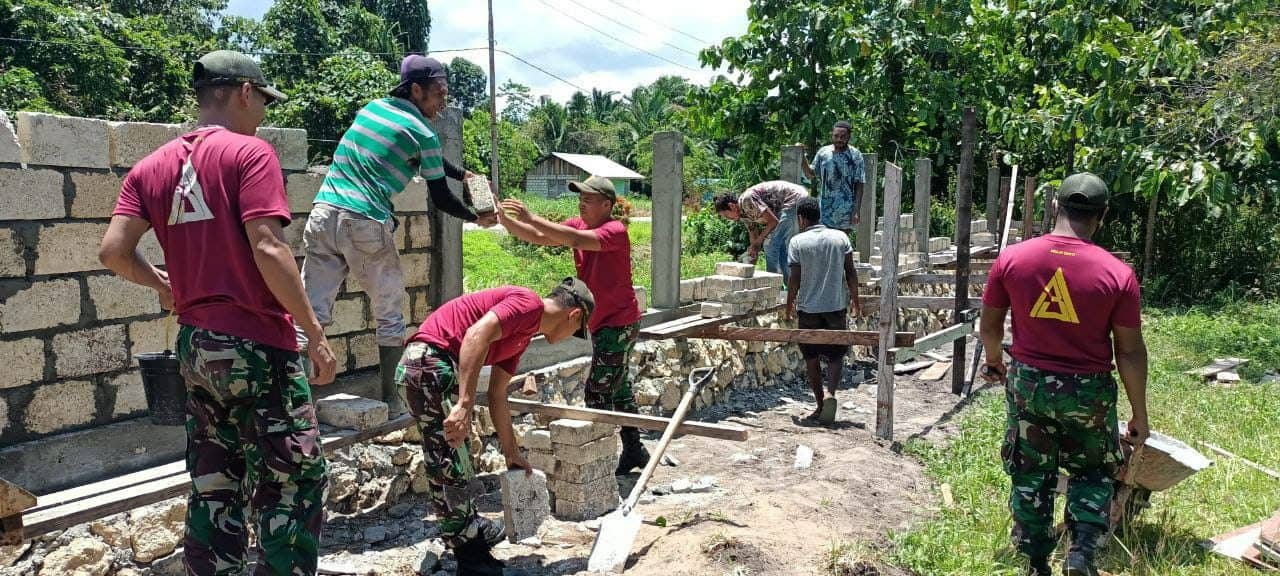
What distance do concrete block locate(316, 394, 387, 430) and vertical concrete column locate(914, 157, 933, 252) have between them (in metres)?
8.98

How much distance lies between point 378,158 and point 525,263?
34.5 ft

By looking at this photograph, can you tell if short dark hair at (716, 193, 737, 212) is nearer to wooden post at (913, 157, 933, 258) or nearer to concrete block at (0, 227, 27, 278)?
wooden post at (913, 157, 933, 258)

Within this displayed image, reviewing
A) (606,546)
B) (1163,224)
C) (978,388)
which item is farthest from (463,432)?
(1163,224)

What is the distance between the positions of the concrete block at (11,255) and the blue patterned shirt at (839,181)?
688 centimetres

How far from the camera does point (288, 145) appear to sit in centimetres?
494

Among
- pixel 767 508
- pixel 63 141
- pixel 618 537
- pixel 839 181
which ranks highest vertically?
pixel 839 181

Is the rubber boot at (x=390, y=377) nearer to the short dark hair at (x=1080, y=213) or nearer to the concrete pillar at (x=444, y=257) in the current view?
the concrete pillar at (x=444, y=257)

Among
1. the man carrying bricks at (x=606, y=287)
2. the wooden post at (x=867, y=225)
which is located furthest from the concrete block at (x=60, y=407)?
the wooden post at (x=867, y=225)

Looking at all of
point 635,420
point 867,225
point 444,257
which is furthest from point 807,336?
point 867,225

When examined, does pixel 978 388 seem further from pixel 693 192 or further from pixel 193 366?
pixel 693 192

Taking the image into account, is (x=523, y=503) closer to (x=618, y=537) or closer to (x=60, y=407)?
(x=618, y=537)

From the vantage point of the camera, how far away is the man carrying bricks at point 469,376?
3.89 meters

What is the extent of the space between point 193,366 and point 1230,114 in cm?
896

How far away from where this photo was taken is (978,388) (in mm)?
8617
